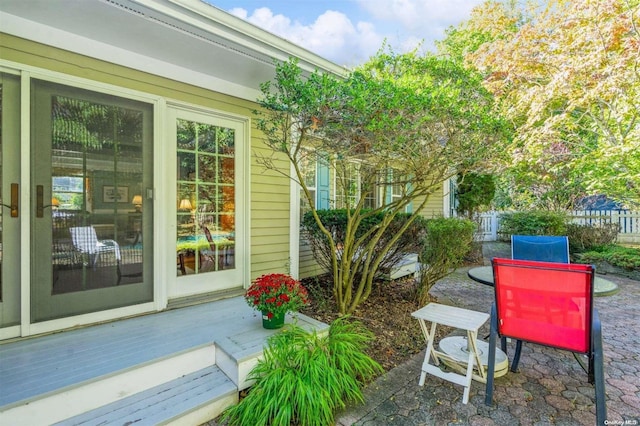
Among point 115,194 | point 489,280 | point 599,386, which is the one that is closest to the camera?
point 599,386

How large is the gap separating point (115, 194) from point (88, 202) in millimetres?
220

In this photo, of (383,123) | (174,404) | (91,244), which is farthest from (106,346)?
(383,123)

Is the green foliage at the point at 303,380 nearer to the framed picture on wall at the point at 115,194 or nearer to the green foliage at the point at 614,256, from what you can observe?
the framed picture on wall at the point at 115,194

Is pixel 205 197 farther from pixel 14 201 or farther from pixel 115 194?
pixel 14 201

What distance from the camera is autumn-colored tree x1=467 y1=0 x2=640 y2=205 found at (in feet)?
17.3

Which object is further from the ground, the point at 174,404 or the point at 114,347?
the point at 114,347

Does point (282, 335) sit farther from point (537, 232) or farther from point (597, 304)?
point (537, 232)

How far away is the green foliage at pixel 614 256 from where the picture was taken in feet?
20.3

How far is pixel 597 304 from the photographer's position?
14.7 ft

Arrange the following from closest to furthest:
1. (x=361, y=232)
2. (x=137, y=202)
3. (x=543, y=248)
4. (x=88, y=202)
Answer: (x=88, y=202)
(x=137, y=202)
(x=543, y=248)
(x=361, y=232)

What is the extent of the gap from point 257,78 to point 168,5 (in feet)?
4.36

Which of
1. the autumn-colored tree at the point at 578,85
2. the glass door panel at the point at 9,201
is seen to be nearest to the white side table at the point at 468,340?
the glass door panel at the point at 9,201

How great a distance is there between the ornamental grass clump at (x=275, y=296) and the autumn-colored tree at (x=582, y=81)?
6.29 m

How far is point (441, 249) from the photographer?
398 centimetres
